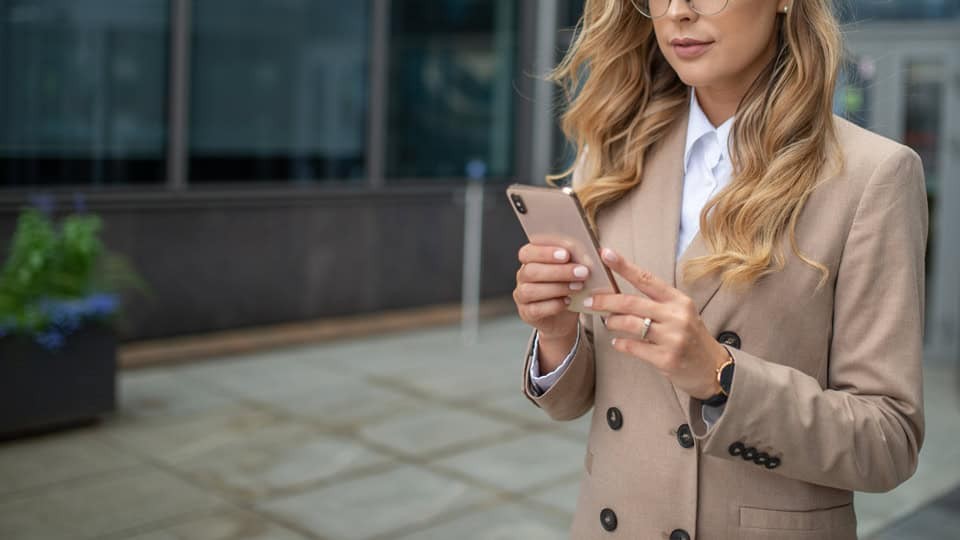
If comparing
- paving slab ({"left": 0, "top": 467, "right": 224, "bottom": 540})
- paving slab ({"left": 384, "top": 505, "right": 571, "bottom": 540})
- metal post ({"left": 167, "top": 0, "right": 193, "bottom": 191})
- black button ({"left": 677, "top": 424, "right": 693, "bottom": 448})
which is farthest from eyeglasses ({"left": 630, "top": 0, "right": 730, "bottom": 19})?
metal post ({"left": 167, "top": 0, "right": 193, "bottom": 191})

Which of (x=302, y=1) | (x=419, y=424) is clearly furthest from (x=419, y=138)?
(x=419, y=424)

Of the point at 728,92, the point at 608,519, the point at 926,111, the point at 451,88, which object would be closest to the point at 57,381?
the point at 608,519

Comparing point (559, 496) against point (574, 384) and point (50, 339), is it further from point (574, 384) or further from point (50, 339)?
point (574, 384)

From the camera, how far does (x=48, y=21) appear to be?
23.8 feet

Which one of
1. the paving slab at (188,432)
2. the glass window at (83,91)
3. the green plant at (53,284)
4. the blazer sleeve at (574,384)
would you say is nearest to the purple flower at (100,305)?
the green plant at (53,284)

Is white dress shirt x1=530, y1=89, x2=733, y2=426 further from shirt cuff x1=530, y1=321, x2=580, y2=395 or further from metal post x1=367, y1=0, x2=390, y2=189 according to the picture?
metal post x1=367, y1=0, x2=390, y2=189

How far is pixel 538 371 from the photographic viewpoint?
5.78 ft

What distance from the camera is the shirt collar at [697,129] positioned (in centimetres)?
167

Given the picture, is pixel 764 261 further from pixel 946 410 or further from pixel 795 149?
pixel 946 410

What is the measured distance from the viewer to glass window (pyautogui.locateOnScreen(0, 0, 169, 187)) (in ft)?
23.3

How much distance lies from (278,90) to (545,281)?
7.54m

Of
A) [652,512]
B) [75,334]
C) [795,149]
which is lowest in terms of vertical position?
[75,334]

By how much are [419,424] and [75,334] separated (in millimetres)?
1960

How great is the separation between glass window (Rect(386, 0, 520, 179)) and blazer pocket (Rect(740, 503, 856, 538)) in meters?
7.73
